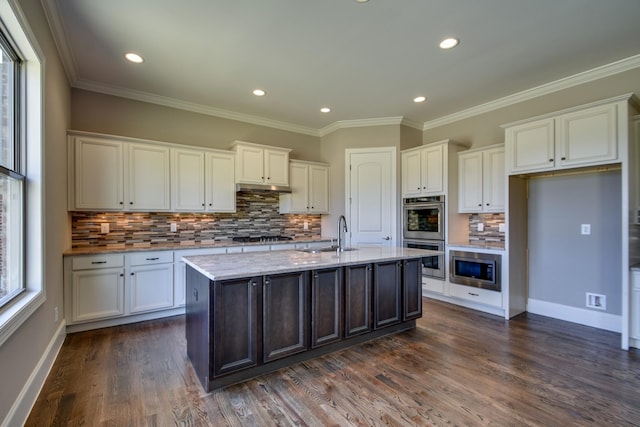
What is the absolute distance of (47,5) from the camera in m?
2.31

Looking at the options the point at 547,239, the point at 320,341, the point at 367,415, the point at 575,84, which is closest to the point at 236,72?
the point at 320,341

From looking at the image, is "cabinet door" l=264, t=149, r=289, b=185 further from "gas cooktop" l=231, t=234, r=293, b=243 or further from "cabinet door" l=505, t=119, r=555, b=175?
"cabinet door" l=505, t=119, r=555, b=175

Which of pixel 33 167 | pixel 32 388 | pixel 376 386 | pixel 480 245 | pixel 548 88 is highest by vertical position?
pixel 548 88

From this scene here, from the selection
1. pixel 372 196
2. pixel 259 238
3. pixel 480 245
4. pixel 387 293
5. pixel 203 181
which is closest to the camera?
pixel 387 293

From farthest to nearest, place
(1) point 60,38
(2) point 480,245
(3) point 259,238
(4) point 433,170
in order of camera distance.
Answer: (3) point 259,238 < (4) point 433,170 < (2) point 480,245 < (1) point 60,38

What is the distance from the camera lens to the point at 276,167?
488 centimetres

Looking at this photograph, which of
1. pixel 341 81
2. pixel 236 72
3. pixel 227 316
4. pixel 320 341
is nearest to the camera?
pixel 227 316

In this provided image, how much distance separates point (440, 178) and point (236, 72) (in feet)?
10.2

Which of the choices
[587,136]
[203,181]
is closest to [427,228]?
[587,136]

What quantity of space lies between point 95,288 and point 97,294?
0.07 meters

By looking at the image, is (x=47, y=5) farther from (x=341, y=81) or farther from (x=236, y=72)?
(x=341, y=81)

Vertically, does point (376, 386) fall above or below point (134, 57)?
below

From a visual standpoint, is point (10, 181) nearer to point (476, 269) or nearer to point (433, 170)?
point (433, 170)

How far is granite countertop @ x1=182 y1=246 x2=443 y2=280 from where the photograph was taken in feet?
7.12
